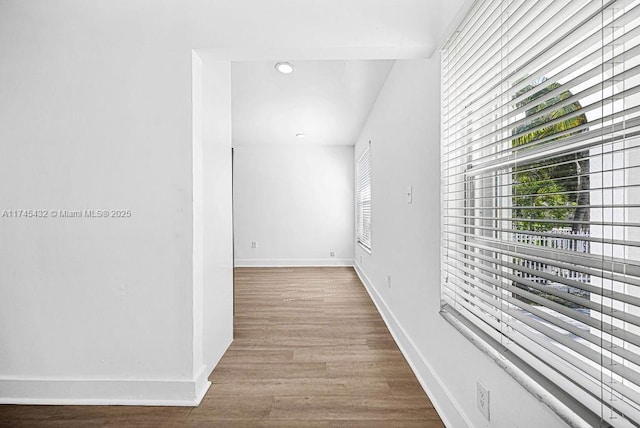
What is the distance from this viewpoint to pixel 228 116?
2.75 m

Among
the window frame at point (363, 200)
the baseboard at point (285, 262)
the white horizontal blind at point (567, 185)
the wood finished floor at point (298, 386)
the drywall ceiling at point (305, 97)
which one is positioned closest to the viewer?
the white horizontal blind at point (567, 185)

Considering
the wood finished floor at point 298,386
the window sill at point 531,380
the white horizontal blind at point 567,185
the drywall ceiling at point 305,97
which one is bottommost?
the wood finished floor at point 298,386

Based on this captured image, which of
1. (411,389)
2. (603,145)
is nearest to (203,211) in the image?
(411,389)

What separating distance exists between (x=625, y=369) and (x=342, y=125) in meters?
4.77

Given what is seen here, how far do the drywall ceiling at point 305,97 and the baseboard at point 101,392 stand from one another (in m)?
2.56

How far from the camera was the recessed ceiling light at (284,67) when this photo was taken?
119 inches

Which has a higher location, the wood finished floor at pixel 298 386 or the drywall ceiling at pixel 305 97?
the drywall ceiling at pixel 305 97

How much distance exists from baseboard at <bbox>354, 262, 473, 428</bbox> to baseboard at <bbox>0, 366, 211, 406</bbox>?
1362mm

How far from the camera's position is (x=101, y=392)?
6.59 feet

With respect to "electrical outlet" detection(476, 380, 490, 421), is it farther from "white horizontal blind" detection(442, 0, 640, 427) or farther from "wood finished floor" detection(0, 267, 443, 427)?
"wood finished floor" detection(0, 267, 443, 427)

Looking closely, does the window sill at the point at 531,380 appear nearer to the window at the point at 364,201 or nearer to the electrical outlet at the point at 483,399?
the electrical outlet at the point at 483,399

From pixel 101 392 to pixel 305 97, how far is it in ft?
10.7

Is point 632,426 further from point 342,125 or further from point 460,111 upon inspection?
point 342,125

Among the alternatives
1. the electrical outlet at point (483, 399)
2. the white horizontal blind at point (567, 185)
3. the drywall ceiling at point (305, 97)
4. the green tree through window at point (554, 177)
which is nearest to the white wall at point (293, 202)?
the drywall ceiling at point (305, 97)
